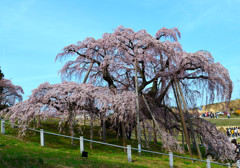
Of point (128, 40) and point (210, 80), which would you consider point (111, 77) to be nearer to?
point (128, 40)

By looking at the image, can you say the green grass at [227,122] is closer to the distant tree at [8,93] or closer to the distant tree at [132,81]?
the distant tree at [132,81]

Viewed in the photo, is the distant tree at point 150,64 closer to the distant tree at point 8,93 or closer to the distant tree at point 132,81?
the distant tree at point 132,81

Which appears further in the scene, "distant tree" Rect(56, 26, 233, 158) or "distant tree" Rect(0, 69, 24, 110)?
"distant tree" Rect(0, 69, 24, 110)

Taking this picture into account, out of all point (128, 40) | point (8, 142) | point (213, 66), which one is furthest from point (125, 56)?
point (8, 142)

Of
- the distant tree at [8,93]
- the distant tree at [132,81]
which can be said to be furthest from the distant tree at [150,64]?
the distant tree at [8,93]

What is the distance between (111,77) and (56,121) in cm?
841

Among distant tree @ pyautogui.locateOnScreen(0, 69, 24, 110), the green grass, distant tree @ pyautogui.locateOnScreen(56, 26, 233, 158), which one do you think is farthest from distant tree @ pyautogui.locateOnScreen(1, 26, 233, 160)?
the green grass

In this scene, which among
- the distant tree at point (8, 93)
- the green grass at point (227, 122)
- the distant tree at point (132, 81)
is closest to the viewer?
the distant tree at point (132, 81)

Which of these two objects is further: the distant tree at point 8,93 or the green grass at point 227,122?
the green grass at point 227,122

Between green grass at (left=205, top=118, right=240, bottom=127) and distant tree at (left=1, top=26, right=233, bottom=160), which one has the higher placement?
distant tree at (left=1, top=26, right=233, bottom=160)

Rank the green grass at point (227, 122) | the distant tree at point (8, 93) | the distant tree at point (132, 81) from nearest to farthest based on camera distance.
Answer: the distant tree at point (132, 81), the distant tree at point (8, 93), the green grass at point (227, 122)

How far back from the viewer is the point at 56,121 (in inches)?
963

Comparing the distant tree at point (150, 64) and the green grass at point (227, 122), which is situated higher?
the distant tree at point (150, 64)

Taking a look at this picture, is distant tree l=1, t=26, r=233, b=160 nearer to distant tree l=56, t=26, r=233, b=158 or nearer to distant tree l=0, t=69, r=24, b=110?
distant tree l=56, t=26, r=233, b=158
